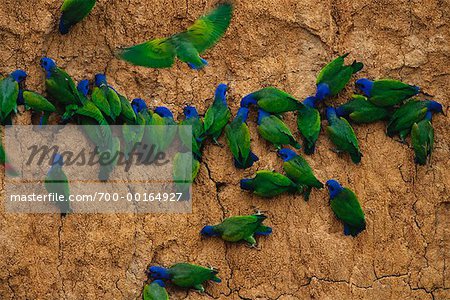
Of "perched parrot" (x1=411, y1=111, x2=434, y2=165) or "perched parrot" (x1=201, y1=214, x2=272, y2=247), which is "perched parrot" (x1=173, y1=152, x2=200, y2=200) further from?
"perched parrot" (x1=411, y1=111, x2=434, y2=165)

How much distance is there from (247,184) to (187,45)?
3.16ft

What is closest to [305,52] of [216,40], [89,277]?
[216,40]

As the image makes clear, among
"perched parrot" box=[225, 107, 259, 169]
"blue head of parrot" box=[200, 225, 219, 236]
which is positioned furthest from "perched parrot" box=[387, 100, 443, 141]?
"blue head of parrot" box=[200, 225, 219, 236]

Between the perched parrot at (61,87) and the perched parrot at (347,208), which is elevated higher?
the perched parrot at (61,87)

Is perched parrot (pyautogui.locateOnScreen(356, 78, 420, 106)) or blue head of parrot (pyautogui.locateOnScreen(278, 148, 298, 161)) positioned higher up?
perched parrot (pyautogui.locateOnScreen(356, 78, 420, 106))

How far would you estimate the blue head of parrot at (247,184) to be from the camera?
18.4ft

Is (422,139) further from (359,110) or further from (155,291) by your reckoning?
(155,291)

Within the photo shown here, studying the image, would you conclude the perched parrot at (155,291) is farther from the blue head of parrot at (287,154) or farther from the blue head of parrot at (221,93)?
the blue head of parrot at (221,93)

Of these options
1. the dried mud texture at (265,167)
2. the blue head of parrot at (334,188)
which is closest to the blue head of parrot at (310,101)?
the dried mud texture at (265,167)

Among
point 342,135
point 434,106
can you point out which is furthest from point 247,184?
point 434,106

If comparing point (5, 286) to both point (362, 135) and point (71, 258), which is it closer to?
point (71, 258)

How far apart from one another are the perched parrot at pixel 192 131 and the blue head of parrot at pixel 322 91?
0.79 meters

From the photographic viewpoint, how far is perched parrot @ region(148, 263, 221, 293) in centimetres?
537

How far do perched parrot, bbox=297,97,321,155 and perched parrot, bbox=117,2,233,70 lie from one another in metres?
0.70
